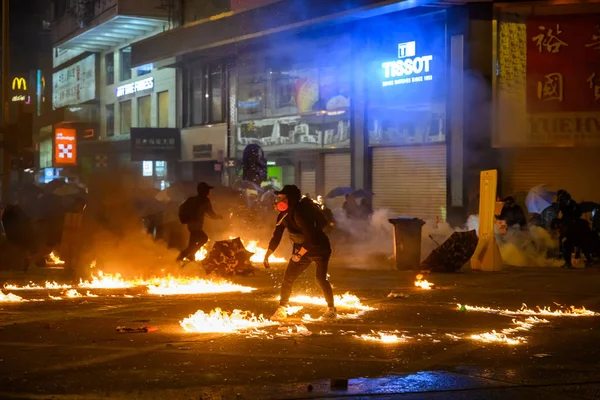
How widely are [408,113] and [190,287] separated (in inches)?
441

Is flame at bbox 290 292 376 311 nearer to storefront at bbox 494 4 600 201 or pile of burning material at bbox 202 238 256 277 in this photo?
pile of burning material at bbox 202 238 256 277

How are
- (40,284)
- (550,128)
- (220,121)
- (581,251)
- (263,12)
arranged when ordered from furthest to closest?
(220,121), (263,12), (550,128), (581,251), (40,284)

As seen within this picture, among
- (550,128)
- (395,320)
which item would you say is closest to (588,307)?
(395,320)

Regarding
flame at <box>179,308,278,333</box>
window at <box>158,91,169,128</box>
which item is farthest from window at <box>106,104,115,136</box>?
flame at <box>179,308,278,333</box>

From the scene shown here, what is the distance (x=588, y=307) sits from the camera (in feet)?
31.9

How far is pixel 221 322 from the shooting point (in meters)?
8.05

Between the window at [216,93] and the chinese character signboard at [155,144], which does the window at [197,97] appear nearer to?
the window at [216,93]

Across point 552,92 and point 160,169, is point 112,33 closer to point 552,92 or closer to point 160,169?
point 160,169

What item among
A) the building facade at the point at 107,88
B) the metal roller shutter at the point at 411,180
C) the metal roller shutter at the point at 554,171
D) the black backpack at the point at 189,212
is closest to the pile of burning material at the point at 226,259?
the black backpack at the point at 189,212

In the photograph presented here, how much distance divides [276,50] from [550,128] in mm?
9707

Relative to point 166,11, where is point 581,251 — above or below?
below

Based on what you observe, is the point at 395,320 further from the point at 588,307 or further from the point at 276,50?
the point at 276,50

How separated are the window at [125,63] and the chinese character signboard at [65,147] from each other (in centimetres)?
479

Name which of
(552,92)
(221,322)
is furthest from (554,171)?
(221,322)
